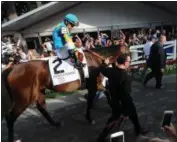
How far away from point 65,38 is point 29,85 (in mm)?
1262

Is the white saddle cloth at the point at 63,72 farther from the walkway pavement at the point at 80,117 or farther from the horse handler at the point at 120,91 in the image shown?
the horse handler at the point at 120,91

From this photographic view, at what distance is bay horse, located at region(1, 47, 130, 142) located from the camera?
6.70 metres

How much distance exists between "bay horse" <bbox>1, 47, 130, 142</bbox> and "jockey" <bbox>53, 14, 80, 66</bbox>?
43cm

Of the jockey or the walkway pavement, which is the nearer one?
the walkway pavement

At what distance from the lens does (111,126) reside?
5891 mm

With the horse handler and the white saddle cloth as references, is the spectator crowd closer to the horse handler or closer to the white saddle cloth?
the white saddle cloth

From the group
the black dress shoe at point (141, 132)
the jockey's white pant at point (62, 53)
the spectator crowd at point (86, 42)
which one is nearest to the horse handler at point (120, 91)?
the black dress shoe at point (141, 132)

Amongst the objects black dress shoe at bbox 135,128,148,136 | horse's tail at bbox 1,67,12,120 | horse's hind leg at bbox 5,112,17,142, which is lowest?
black dress shoe at bbox 135,128,148,136

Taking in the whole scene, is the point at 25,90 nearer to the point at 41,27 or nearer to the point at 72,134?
the point at 72,134

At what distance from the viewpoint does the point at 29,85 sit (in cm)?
687

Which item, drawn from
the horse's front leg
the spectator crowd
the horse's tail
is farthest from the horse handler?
the spectator crowd

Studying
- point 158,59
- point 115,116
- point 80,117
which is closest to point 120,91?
point 115,116

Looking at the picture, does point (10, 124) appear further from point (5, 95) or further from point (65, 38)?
point (65, 38)

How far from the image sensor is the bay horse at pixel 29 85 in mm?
6699
